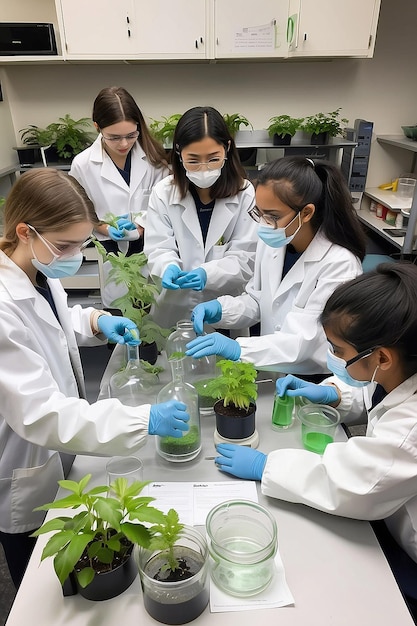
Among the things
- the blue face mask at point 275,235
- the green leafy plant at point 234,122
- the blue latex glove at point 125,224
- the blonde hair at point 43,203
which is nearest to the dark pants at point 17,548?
the blonde hair at point 43,203

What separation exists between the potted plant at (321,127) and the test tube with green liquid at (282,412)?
2.66m

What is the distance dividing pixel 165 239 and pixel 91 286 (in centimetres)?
159

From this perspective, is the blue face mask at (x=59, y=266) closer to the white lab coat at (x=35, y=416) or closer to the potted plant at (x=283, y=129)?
the white lab coat at (x=35, y=416)

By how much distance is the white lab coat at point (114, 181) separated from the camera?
8.09 feet

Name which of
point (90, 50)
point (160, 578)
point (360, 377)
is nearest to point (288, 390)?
point (360, 377)

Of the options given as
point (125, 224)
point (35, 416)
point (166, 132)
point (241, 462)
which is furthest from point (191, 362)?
point (166, 132)

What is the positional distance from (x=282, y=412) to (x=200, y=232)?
3.48 feet

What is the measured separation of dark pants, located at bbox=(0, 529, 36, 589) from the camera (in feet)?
3.99

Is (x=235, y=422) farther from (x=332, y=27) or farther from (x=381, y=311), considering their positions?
(x=332, y=27)

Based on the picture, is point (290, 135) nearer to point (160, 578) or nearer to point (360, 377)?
Result: point (360, 377)

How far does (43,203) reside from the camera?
1141 millimetres

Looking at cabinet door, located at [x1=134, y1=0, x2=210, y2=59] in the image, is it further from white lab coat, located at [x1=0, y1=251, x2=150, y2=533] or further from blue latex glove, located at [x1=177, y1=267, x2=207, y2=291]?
white lab coat, located at [x1=0, y1=251, x2=150, y2=533]

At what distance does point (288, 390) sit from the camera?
126cm

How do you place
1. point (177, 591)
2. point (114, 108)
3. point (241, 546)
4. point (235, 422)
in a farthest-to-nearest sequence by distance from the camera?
point (114, 108) < point (235, 422) < point (241, 546) < point (177, 591)
